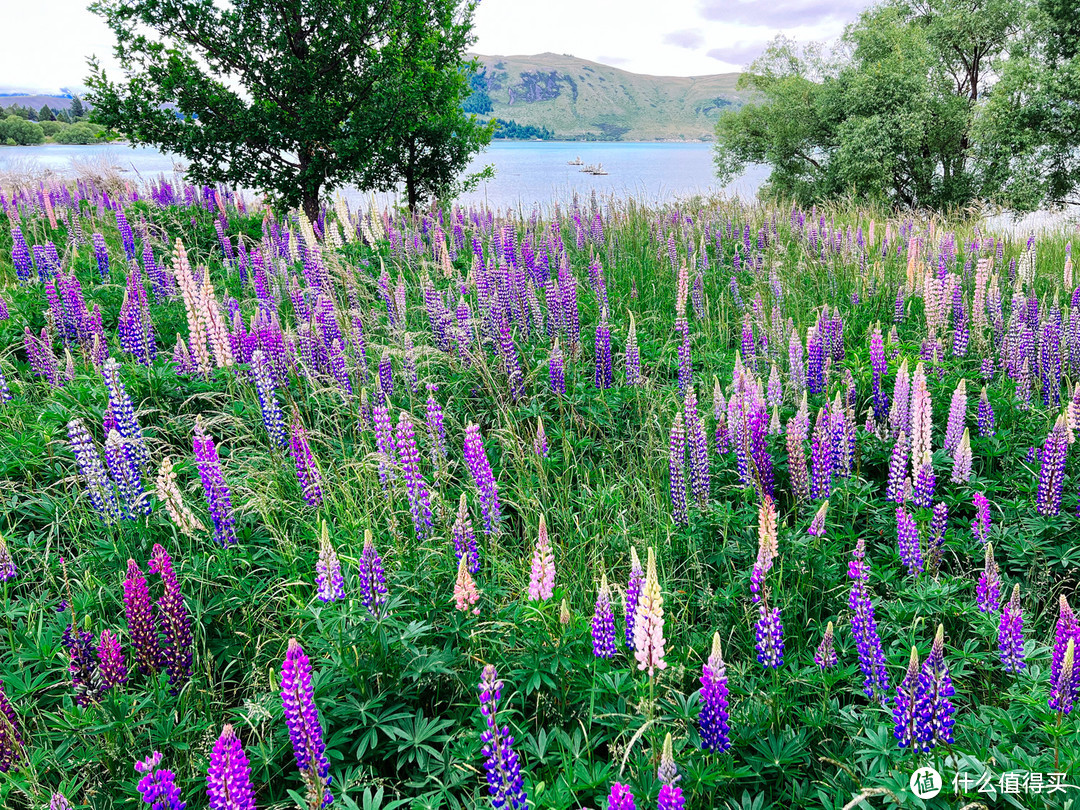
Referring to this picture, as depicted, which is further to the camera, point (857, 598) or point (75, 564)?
point (75, 564)

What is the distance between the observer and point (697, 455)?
3758mm

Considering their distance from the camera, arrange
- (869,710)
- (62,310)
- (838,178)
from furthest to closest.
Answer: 1. (838,178)
2. (62,310)
3. (869,710)

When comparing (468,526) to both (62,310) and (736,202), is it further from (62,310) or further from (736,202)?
(736,202)

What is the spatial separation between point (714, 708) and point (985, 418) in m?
3.32

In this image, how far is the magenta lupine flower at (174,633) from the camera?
2.68m

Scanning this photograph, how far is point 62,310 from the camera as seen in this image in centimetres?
613

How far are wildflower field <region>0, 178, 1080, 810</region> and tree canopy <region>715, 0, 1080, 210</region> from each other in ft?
62.9

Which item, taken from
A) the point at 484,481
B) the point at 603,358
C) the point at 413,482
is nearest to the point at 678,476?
the point at 484,481

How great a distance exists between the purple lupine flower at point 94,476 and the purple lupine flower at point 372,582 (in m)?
1.67

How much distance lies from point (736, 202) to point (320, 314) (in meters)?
9.79

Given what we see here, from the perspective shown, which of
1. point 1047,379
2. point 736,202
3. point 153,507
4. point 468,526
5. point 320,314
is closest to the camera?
point 468,526

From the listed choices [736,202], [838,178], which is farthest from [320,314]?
[838,178]

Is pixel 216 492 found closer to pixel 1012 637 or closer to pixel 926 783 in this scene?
pixel 926 783

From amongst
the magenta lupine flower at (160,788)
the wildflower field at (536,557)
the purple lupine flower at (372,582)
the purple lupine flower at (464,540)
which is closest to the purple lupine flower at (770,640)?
the wildflower field at (536,557)
